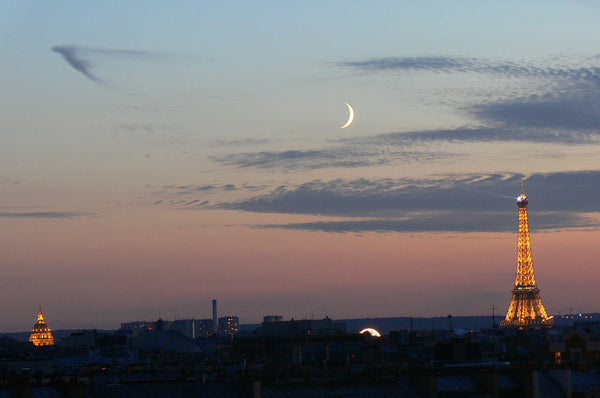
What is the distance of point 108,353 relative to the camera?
146 m

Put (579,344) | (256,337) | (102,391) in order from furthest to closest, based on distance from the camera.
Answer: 1. (256,337)
2. (579,344)
3. (102,391)

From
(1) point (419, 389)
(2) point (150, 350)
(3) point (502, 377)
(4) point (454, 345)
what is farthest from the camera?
(2) point (150, 350)

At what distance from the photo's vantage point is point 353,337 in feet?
524

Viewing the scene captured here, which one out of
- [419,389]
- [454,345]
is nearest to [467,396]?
[419,389]

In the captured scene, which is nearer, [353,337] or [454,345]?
[454,345]

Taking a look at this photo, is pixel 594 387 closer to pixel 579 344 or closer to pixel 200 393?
pixel 200 393

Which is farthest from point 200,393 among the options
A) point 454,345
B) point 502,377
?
point 454,345

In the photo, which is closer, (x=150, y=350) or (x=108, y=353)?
(x=108, y=353)

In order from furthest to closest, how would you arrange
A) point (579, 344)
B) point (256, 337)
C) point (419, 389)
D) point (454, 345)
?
1. point (256, 337)
2. point (579, 344)
3. point (454, 345)
4. point (419, 389)

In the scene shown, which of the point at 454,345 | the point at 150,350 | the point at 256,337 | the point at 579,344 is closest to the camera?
the point at 454,345

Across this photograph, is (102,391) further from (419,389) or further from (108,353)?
(108,353)

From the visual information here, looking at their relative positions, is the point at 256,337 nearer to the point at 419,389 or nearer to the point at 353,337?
the point at 353,337

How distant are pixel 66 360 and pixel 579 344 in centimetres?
5029

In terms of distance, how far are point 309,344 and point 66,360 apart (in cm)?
3646
